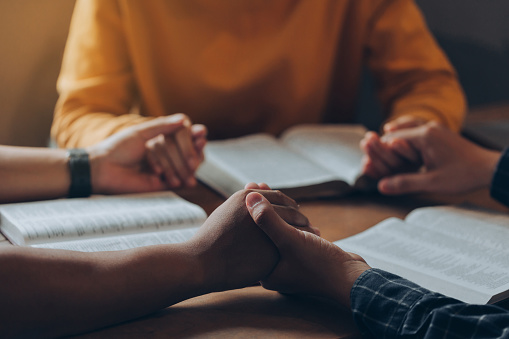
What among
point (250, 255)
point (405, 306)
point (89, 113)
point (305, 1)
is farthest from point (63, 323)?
point (305, 1)

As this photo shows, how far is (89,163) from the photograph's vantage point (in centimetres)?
103

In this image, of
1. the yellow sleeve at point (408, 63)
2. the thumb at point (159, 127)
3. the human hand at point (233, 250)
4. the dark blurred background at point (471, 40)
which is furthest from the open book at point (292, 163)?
the dark blurred background at point (471, 40)

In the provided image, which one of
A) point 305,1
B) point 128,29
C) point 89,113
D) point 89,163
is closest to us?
point 89,163

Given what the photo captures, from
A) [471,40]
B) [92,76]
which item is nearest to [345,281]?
[92,76]

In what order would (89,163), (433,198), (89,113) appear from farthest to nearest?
(89,113)
(433,198)
(89,163)

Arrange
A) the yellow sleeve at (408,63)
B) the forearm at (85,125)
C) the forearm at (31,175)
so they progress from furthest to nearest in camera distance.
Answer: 1. the yellow sleeve at (408,63)
2. the forearm at (85,125)
3. the forearm at (31,175)

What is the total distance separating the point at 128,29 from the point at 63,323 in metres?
0.95

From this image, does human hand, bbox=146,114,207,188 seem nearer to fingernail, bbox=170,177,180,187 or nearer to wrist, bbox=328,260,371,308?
fingernail, bbox=170,177,180,187

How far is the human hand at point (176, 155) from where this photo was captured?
1095 millimetres

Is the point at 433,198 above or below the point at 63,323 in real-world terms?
below

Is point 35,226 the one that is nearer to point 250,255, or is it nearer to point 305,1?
point 250,255

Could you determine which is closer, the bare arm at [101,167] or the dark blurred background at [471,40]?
the bare arm at [101,167]

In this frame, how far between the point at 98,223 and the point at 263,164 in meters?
0.42

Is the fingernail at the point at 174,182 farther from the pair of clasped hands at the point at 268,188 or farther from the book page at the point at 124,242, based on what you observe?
the book page at the point at 124,242
